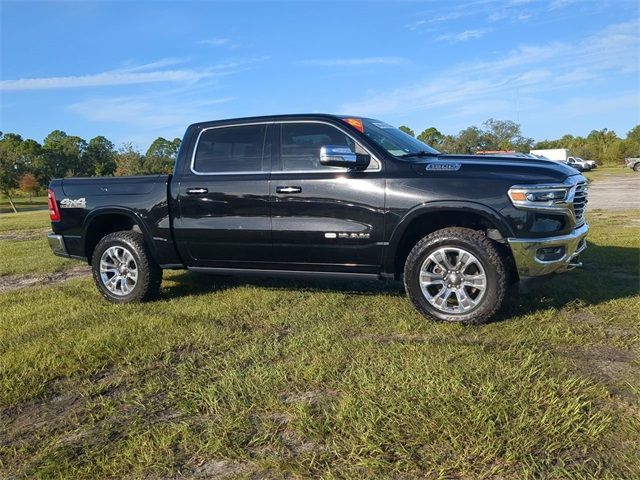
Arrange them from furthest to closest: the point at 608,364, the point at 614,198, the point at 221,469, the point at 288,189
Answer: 1. the point at 614,198
2. the point at 288,189
3. the point at 608,364
4. the point at 221,469

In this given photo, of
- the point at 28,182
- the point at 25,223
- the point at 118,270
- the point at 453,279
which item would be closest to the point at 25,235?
the point at 25,223

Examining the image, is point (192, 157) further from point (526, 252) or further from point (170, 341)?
point (526, 252)

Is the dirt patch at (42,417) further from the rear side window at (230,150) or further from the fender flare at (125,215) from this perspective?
the rear side window at (230,150)

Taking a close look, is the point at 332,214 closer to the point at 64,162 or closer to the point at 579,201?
the point at 579,201

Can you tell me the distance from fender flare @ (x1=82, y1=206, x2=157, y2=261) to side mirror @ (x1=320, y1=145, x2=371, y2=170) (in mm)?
2227

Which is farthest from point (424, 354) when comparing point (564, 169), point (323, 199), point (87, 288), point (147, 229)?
Answer: point (87, 288)

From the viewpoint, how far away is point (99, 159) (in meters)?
69.6

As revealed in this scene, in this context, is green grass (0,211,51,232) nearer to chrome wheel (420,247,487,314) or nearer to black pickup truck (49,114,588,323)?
black pickup truck (49,114,588,323)

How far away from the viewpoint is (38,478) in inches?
98.9

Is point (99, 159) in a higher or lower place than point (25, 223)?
higher

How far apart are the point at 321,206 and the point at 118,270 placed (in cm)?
254

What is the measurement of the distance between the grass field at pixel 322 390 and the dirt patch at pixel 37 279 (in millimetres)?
1730

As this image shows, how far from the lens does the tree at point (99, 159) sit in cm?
6006

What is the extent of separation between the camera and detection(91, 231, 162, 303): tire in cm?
572
